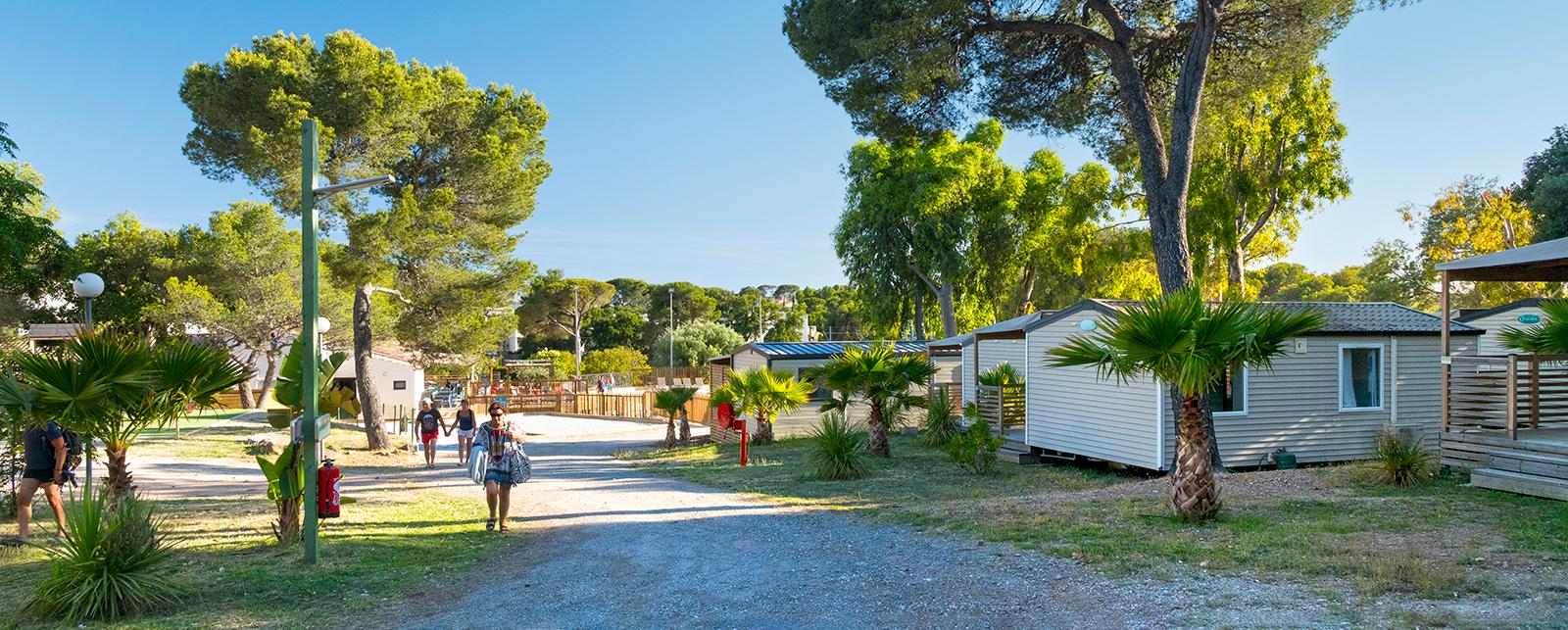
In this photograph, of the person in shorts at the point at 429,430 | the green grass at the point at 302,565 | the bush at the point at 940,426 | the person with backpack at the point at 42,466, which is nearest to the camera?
the green grass at the point at 302,565

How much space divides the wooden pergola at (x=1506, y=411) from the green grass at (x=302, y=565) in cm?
995

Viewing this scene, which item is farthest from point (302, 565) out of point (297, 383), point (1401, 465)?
point (1401, 465)

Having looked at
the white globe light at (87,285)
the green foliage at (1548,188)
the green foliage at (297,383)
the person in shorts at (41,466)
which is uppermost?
the green foliage at (1548,188)

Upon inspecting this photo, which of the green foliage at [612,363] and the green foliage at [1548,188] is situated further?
the green foliage at [612,363]

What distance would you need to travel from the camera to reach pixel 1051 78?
15.3m

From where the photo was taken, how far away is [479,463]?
888 cm

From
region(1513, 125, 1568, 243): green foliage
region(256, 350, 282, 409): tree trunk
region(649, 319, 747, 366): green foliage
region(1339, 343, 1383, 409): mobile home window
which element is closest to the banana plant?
region(1339, 343, 1383, 409): mobile home window

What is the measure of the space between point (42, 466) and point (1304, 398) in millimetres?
Answer: 15188

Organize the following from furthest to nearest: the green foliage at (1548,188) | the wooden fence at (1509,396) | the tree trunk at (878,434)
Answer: the green foliage at (1548,188)
the tree trunk at (878,434)
the wooden fence at (1509,396)

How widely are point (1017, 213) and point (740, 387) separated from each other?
61.6 feet

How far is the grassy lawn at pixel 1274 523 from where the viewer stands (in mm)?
6148

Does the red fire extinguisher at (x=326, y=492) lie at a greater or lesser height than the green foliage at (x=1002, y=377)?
lesser

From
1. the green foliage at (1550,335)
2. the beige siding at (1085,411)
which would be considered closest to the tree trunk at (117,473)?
the beige siding at (1085,411)

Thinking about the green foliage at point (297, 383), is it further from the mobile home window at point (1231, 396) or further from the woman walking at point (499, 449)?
the mobile home window at point (1231, 396)
